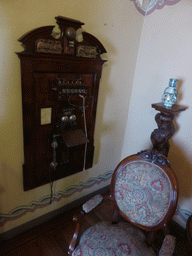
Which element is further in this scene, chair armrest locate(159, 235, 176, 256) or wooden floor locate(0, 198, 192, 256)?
wooden floor locate(0, 198, 192, 256)

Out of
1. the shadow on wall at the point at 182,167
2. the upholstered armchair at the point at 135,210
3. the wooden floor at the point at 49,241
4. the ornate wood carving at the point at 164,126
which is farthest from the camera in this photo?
the shadow on wall at the point at 182,167

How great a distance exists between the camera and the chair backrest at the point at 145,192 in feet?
3.69

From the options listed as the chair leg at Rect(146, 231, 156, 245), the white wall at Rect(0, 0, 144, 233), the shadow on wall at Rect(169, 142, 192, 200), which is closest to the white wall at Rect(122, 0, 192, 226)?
the shadow on wall at Rect(169, 142, 192, 200)

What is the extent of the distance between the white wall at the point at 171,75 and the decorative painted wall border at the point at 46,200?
70 centimetres

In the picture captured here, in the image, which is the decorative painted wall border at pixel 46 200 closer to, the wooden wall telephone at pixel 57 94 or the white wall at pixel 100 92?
the white wall at pixel 100 92

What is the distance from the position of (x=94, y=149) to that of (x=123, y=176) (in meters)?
0.66

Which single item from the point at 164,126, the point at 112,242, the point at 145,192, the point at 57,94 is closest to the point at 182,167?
the point at 164,126

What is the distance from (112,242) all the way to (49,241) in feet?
2.40

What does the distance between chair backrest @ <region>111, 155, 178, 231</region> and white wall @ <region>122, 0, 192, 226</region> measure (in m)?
0.61

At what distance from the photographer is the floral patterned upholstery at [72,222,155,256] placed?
1.12m

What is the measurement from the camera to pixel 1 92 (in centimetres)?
118

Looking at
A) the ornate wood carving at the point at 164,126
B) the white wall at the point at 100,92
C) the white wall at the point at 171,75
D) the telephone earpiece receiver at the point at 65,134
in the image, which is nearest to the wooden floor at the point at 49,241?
the white wall at the point at 100,92

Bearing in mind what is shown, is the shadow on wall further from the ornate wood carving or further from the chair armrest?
the chair armrest

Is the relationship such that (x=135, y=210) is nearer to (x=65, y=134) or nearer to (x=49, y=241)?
(x=65, y=134)
